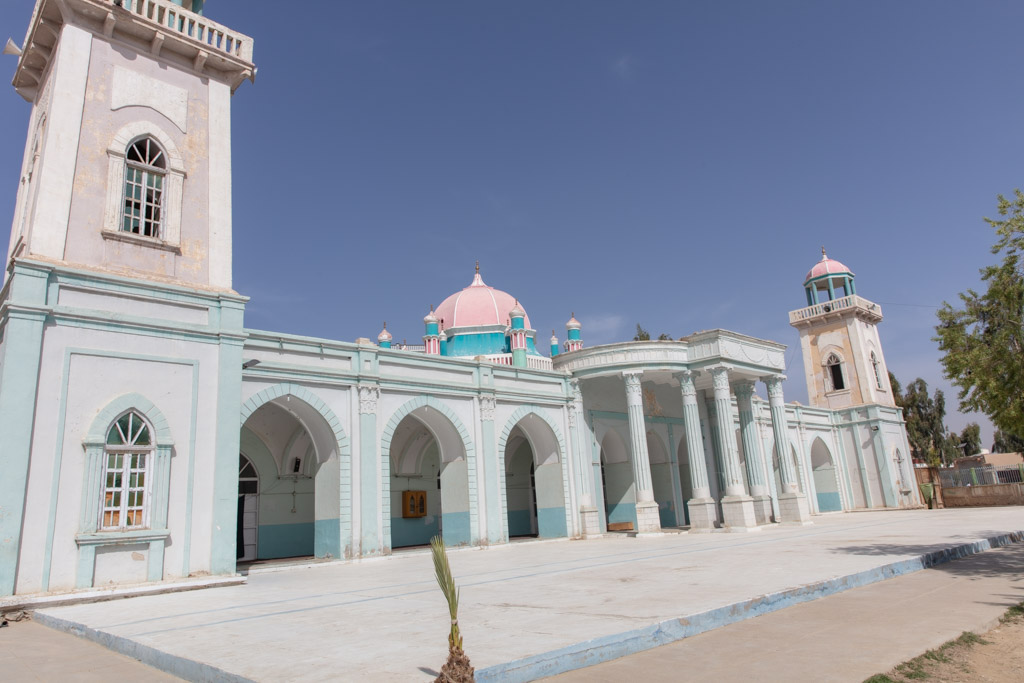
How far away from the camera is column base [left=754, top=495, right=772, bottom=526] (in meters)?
21.8

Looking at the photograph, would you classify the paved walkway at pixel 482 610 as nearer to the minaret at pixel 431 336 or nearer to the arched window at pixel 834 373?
the minaret at pixel 431 336

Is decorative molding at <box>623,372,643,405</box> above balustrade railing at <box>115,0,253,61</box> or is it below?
below

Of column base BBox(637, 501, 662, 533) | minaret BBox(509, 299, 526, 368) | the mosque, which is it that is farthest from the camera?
minaret BBox(509, 299, 526, 368)

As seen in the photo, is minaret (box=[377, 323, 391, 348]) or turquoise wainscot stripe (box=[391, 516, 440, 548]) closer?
turquoise wainscot stripe (box=[391, 516, 440, 548])

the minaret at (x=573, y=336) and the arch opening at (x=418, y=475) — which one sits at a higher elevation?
the minaret at (x=573, y=336)

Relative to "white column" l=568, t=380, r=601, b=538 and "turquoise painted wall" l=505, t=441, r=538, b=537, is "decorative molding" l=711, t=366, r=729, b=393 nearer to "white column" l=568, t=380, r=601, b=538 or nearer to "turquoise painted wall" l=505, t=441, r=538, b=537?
"white column" l=568, t=380, r=601, b=538

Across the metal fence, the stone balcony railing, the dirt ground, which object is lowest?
the dirt ground

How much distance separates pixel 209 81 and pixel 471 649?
1338 centimetres

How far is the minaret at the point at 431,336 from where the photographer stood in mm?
29719

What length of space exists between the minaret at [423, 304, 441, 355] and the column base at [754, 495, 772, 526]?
47.1 feet

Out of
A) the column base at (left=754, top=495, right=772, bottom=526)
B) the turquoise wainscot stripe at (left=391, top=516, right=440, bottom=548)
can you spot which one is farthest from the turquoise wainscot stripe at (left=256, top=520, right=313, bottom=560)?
the column base at (left=754, top=495, right=772, bottom=526)

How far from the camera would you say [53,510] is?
33.2ft

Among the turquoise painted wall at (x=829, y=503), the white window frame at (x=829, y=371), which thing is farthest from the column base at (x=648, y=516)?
the white window frame at (x=829, y=371)

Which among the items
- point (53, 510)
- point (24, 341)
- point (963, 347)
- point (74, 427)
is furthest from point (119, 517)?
point (963, 347)
